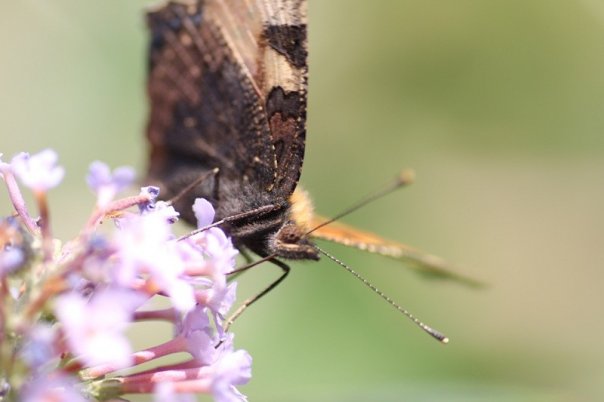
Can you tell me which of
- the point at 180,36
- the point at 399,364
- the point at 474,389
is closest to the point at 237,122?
the point at 180,36

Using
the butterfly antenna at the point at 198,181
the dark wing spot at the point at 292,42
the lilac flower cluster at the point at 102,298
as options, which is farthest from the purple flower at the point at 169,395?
the dark wing spot at the point at 292,42

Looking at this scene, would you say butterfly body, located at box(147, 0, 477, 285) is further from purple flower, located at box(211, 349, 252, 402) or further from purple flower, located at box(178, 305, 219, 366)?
purple flower, located at box(211, 349, 252, 402)

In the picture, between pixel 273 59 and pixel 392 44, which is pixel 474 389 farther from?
pixel 392 44

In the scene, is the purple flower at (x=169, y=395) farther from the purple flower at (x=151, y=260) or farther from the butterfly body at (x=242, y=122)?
the butterfly body at (x=242, y=122)

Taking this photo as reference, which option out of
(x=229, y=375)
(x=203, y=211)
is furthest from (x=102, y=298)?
(x=203, y=211)

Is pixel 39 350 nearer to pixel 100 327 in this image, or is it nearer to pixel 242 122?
pixel 100 327
